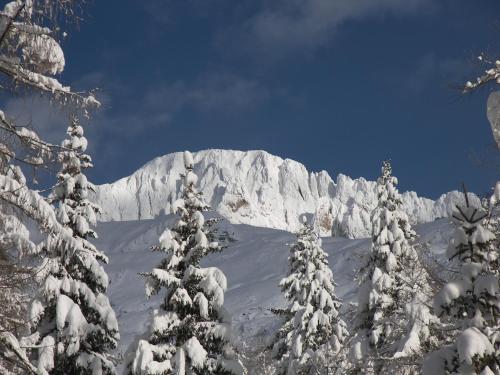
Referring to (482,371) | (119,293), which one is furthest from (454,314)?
(119,293)

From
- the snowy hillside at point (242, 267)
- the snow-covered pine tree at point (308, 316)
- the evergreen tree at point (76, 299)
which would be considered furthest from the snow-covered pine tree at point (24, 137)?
the snowy hillside at point (242, 267)

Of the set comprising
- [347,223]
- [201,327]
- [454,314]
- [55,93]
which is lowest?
[454,314]

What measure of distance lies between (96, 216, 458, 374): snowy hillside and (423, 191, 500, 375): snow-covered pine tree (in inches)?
2137

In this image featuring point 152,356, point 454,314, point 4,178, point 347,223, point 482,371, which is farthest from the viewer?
point 347,223

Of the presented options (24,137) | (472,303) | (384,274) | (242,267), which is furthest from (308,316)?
(242,267)

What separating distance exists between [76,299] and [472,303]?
11.6m

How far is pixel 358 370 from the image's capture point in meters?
18.7

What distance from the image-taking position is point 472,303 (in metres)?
7.34

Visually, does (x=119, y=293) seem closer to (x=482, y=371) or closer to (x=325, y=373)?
(x=325, y=373)

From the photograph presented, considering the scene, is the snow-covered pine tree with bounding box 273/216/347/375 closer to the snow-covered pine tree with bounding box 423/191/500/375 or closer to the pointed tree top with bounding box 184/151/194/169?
the pointed tree top with bounding box 184/151/194/169

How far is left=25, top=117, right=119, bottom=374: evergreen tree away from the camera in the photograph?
48.3 ft

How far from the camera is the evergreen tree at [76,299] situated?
14.7m

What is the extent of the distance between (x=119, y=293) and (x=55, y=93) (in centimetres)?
9970

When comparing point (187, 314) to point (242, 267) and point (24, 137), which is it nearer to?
point (24, 137)
